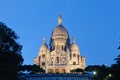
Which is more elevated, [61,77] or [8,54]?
[61,77]

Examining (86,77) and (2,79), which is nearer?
(2,79)

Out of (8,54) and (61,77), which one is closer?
(8,54)

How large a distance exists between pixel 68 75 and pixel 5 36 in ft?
248

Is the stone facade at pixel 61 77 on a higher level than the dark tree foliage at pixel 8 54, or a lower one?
higher

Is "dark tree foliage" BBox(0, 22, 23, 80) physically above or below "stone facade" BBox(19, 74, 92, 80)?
below

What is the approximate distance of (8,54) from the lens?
72688 millimetres

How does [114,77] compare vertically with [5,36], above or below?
below

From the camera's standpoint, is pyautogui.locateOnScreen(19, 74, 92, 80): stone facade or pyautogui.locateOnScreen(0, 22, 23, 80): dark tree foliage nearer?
pyautogui.locateOnScreen(0, 22, 23, 80): dark tree foliage

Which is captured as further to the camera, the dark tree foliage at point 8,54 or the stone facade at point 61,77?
the stone facade at point 61,77

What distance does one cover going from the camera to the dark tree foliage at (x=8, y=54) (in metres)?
67.3

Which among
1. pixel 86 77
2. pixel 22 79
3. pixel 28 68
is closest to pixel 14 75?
pixel 22 79

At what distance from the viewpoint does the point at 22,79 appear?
133500mm

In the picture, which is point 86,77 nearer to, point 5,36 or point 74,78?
point 74,78

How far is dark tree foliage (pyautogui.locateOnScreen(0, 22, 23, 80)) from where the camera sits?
67312 millimetres
